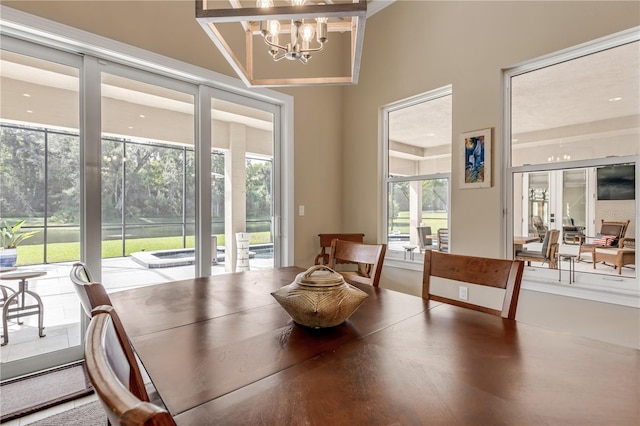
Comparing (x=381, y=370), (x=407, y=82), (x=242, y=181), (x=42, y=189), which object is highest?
(x=407, y=82)

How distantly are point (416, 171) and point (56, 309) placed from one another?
3.26m

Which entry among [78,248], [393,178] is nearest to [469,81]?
[393,178]

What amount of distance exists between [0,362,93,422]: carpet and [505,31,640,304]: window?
126 inches

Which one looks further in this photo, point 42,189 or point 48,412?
point 42,189

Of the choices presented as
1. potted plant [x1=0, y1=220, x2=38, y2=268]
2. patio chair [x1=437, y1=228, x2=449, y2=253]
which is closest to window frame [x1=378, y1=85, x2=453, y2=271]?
patio chair [x1=437, y1=228, x2=449, y2=253]

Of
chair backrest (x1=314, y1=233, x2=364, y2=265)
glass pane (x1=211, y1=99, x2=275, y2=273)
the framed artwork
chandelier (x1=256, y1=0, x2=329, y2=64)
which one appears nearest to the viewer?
chandelier (x1=256, y1=0, x2=329, y2=64)

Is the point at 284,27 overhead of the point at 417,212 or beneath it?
overhead

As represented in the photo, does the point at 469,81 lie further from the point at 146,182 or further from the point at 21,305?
the point at 21,305

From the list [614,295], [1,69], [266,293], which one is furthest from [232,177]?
[614,295]

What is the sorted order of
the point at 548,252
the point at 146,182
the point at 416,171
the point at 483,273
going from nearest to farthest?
1. the point at 483,273
2. the point at 548,252
3. the point at 146,182
4. the point at 416,171

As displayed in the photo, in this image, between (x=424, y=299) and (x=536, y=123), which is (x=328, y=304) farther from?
(x=536, y=123)

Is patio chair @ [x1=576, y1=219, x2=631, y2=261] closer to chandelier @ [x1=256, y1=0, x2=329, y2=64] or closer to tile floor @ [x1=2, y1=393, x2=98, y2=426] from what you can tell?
chandelier @ [x1=256, y1=0, x2=329, y2=64]

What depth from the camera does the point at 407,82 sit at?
10.3ft

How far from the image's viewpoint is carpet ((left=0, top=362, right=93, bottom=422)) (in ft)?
5.50
